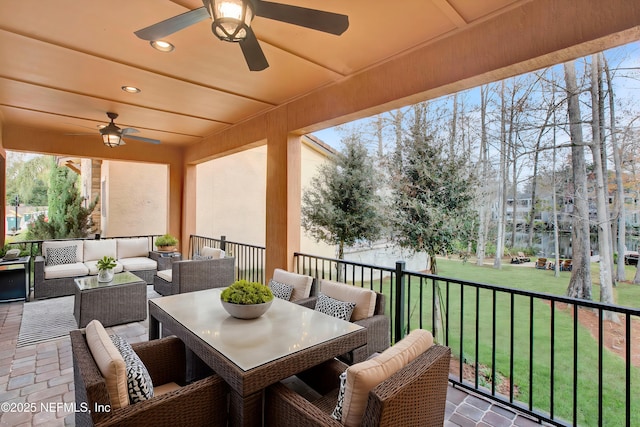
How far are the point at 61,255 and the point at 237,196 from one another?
4.02 metres

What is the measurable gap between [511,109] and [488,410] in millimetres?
3711

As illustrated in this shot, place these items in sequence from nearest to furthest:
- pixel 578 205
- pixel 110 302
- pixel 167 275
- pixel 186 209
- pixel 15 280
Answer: pixel 578 205, pixel 110 302, pixel 15 280, pixel 167 275, pixel 186 209

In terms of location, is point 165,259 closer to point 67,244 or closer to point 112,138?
point 67,244

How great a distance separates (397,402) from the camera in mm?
1175

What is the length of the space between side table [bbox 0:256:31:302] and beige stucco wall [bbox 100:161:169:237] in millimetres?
3151

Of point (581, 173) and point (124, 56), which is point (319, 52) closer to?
point (124, 56)

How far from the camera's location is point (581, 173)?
11.8 feet

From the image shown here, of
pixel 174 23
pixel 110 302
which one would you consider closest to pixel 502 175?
pixel 174 23

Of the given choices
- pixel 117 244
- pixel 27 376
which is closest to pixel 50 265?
pixel 117 244

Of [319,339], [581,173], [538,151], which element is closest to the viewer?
[319,339]

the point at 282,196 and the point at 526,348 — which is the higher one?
the point at 282,196

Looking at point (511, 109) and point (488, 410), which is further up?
point (511, 109)

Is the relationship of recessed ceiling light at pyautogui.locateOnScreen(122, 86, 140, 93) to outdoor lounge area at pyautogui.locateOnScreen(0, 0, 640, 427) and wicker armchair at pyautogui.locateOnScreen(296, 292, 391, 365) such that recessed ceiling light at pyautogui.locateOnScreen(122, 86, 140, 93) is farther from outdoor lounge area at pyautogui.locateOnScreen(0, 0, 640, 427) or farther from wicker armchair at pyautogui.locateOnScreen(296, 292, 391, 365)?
wicker armchair at pyautogui.locateOnScreen(296, 292, 391, 365)

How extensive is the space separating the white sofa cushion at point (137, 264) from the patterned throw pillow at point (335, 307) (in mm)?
4379
